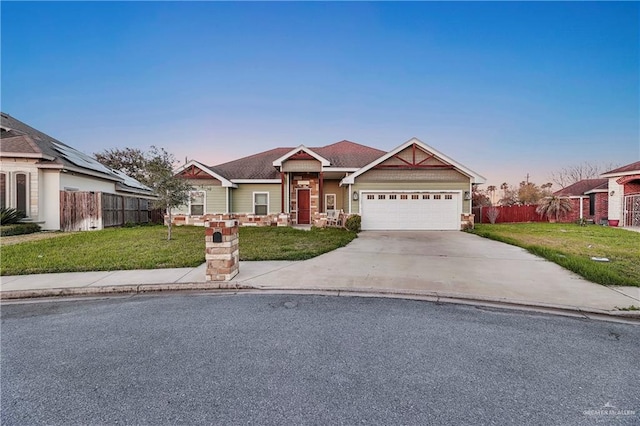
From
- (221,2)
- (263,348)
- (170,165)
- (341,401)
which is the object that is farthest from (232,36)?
(341,401)

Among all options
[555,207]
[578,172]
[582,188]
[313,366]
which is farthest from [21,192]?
[578,172]

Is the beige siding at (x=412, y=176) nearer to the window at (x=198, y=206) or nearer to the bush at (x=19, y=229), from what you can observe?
the window at (x=198, y=206)

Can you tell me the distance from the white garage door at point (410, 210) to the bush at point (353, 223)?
3.19 ft

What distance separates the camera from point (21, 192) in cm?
1292

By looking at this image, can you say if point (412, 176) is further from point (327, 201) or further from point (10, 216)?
point (10, 216)

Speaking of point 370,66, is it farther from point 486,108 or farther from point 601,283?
point 601,283

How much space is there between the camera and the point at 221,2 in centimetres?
1152

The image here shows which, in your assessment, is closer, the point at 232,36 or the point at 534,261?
the point at 534,261

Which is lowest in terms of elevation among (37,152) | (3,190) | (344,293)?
(344,293)

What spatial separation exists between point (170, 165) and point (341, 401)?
12.4 metres

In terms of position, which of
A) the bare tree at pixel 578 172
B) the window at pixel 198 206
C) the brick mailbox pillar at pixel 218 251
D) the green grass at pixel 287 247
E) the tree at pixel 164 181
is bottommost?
the green grass at pixel 287 247

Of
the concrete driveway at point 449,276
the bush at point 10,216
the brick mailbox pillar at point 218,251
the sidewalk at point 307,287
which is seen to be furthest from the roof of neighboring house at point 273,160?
the brick mailbox pillar at point 218,251

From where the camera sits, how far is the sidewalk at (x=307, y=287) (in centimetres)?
450

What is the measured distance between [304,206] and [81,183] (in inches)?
491
